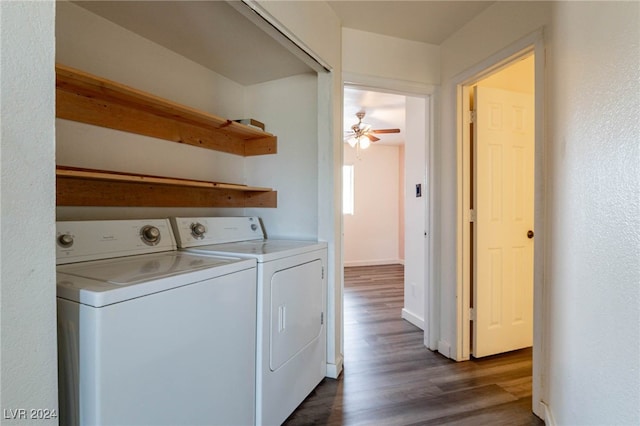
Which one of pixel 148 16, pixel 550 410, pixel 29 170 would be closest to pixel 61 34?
pixel 148 16

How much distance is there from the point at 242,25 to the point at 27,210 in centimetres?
150

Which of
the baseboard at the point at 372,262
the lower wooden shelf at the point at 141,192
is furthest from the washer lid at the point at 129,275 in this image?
the baseboard at the point at 372,262

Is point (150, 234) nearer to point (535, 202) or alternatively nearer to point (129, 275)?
point (129, 275)

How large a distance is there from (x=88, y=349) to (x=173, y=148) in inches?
55.9

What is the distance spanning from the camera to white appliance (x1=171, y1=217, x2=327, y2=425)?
1.36 metres

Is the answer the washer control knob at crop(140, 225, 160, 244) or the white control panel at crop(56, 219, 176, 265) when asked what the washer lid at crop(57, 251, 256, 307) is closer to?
the white control panel at crop(56, 219, 176, 265)

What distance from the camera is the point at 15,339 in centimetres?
56

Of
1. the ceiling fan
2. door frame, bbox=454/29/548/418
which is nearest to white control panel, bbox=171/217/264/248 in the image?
door frame, bbox=454/29/548/418

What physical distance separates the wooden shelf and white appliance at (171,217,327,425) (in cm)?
57

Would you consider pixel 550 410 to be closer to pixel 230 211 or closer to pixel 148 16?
pixel 230 211

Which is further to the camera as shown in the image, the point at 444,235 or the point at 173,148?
the point at 444,235

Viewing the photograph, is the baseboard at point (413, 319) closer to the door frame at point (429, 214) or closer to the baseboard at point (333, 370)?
the door frame at point (429, 214)

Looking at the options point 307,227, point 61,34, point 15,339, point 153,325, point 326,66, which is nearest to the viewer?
point 15,339

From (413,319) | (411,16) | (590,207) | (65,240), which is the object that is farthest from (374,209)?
(65,240)
